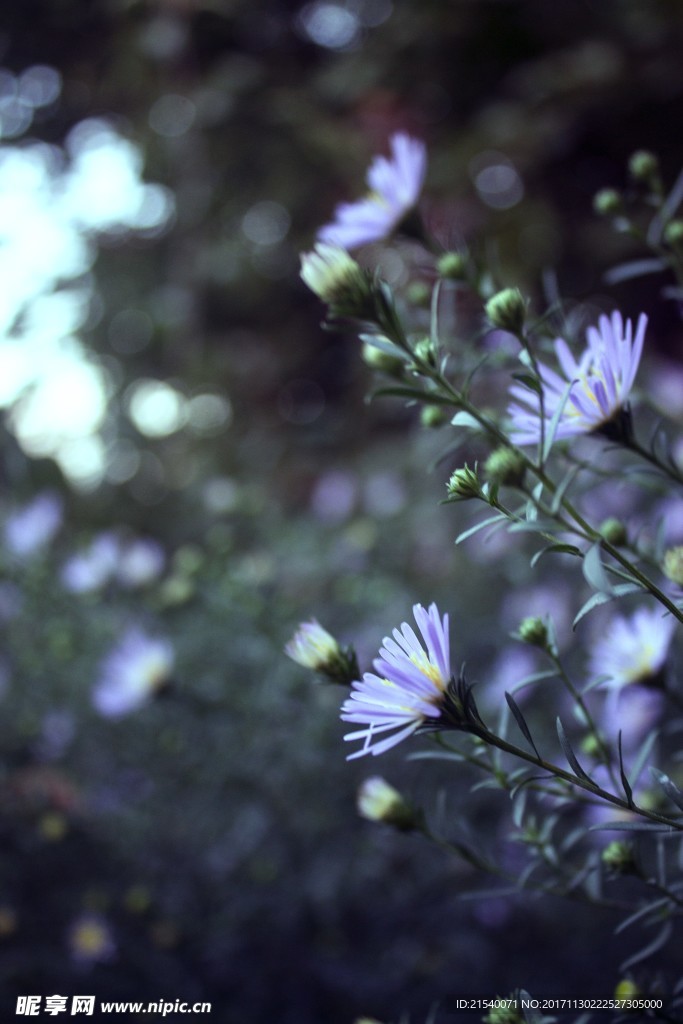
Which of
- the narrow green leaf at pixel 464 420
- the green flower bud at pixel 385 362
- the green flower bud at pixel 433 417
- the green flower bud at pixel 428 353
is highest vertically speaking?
the green flower bud at pixel 385 362

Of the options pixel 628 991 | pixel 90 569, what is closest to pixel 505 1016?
pixel 628 991

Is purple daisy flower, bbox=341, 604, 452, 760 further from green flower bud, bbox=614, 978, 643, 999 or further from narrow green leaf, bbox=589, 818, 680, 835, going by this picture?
green flower bud, bbox=614, 978, 643, 999

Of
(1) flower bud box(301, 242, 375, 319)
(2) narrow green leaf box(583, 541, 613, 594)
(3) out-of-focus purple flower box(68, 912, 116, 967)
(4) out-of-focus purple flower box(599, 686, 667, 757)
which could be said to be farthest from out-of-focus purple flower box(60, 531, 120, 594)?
(2) narrow green leaf box(583, 541, 613, 594)

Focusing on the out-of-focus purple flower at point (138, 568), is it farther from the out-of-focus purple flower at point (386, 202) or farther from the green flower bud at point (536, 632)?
the green flower bud at point (536, 632)

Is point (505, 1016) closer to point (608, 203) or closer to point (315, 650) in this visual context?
point (315, 650)

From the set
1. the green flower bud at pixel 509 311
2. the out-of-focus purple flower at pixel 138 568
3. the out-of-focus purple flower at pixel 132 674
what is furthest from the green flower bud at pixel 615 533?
the out-of-focus purple flower at pixel 138 568
